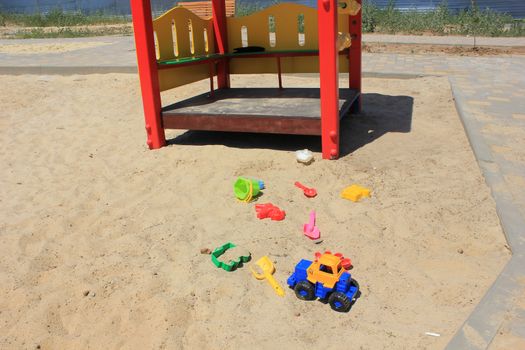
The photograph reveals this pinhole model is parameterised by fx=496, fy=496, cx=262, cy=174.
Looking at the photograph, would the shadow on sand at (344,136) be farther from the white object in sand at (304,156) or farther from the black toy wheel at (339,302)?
the black toy wheel at (339,302)

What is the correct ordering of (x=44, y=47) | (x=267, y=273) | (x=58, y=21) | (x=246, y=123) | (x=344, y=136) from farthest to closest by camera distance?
(x=58, y=21) < (x=44, y=47) < (x=344, y=136) < (x=246, y=123) < (x=267, y=273)

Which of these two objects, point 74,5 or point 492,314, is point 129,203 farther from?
point 74,5

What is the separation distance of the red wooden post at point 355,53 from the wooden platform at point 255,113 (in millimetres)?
298

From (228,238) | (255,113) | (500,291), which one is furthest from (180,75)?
(500,291)

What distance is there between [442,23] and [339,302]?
17.1 metres

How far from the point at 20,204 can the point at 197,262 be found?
191 centimetres

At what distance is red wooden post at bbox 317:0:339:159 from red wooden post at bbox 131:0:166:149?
1686 millimetres

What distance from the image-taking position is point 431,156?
177 inches

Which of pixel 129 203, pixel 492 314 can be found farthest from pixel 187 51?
pixel 492 314

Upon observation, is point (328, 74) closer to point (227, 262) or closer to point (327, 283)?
point (227, 262)

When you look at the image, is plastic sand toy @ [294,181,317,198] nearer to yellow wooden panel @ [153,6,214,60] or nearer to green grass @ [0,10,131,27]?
yellow wooden panel @ [153,6,214,60]

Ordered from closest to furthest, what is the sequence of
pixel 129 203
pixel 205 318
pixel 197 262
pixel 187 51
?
pixel 205 318
pixel 197 262
pixel 129 203
pixel 187 51

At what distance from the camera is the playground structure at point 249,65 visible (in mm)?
4438

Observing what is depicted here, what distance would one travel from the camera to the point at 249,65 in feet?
22.1
